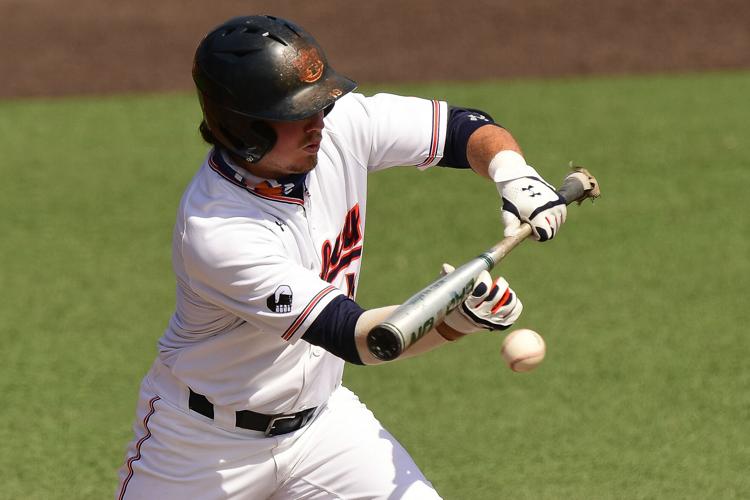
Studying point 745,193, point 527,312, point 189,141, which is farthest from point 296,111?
point 189,141

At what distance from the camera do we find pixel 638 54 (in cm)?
1288

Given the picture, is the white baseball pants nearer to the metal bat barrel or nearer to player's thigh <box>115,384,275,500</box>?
player's thigh <box>115,384,275,500</box>

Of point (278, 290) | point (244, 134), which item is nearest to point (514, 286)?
point (244, 134)

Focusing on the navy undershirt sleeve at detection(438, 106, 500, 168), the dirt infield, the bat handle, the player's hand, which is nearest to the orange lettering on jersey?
the navy undershirt sleeve at detection(438, 106, 500, 168)

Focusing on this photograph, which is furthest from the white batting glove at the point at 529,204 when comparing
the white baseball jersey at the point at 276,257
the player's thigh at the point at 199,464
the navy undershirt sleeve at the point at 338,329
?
the player's thigh at the point at 199,464

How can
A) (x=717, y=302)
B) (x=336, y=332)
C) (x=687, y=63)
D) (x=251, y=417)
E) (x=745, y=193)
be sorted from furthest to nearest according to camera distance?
(x=687, y=63) < (x=745, y=193) < (x=717, y=302) < (x=251, y=417) < (x=336, y=332)

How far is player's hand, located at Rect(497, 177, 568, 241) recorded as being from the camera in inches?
149

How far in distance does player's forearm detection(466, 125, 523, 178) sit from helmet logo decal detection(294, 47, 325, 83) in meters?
0.72

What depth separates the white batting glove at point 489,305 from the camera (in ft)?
11.7

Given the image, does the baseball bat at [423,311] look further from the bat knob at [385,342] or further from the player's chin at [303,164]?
the player's chin at [303,164]

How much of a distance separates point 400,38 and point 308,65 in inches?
407

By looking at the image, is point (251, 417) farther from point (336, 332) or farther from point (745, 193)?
point (745, 193)

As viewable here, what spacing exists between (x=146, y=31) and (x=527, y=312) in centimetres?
879

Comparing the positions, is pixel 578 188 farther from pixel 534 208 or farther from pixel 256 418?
pixel 256 418
